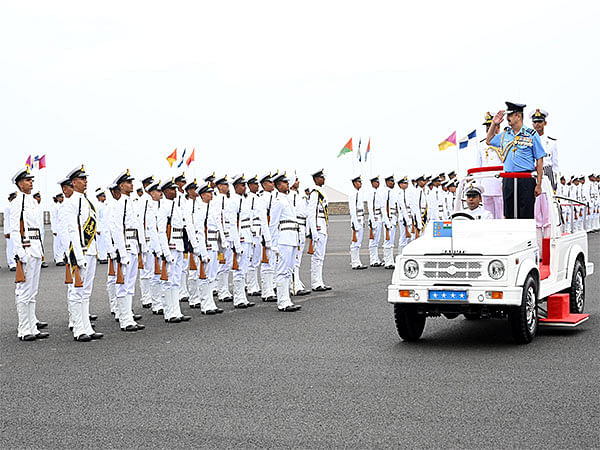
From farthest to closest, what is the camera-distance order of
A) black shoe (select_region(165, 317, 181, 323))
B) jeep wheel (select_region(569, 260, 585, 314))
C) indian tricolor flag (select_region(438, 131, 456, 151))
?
indian tricolor flag (select_region(438, 131, 456, 151)) → black shoe (select_region(165, 317, 181, 323)) → jeep wheel (select_region(569, 260, 585, 314))

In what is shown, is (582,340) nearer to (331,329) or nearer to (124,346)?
(331,329)

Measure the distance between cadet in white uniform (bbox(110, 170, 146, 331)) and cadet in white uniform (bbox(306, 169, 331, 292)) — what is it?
14.0 ft

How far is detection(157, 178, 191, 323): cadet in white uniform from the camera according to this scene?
11.7 meters

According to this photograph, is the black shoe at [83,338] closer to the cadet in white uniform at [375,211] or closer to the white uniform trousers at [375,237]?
the white uniform trousers at [375,237]

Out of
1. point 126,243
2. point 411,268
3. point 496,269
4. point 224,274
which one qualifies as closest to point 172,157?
point 224,274

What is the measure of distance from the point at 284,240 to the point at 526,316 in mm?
4876

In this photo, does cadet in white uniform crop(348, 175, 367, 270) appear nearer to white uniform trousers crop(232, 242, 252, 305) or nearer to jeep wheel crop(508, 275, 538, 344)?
white uniform trousers crop(232, 242, 252, 305)

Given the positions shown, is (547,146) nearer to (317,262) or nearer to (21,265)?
(317,262)

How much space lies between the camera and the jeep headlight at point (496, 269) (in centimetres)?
852

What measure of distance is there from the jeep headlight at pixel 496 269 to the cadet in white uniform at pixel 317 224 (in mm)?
6965

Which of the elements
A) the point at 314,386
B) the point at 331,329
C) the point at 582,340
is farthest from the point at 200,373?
the point at 582,340

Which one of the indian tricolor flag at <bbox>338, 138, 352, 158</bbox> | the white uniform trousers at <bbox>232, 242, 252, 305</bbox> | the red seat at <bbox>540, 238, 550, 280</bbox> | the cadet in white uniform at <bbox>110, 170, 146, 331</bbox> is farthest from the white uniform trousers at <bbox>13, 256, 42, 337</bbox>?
the indian tricolor flag at <bbox>338, 138, 352, 158</bbox>

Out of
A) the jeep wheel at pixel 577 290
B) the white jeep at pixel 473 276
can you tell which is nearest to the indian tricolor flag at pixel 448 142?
the jeep wheel at pixel 577 290

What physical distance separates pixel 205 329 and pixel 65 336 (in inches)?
73.0
